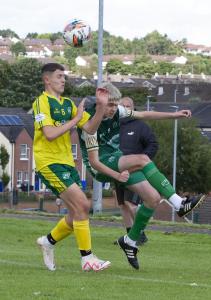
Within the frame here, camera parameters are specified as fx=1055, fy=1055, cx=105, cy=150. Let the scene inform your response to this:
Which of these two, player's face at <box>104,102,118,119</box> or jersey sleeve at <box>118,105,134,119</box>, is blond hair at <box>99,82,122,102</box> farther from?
jersey sleeve at <box>118,105,134,119</box>

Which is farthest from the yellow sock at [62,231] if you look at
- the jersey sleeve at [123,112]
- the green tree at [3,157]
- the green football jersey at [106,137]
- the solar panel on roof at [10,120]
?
the solar panel on roof at [10,120]

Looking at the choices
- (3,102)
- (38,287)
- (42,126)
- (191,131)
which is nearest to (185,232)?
(42,126)

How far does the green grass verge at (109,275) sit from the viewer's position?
914 centimetres

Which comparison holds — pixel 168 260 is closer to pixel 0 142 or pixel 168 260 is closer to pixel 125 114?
pixel 125 114

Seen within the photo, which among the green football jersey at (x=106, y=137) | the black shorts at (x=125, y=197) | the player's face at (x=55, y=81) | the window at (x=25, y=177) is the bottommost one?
the window at (x=25, y=177)

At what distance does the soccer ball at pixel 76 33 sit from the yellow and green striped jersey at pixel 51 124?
43.3ft

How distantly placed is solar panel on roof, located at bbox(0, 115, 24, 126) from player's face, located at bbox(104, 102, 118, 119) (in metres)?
84.9

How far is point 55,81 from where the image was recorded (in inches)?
440

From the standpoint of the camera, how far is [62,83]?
11203 mm

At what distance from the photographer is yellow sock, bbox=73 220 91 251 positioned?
437 inches

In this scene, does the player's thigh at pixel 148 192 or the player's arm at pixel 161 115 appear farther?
the player's thigh at pixel 148 192

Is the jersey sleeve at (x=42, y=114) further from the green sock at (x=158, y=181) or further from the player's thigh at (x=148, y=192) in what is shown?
the player's thigh at (x=148, y=192)

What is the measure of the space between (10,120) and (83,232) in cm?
8762

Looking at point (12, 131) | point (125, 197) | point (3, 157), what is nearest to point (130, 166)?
point (125, 197)
